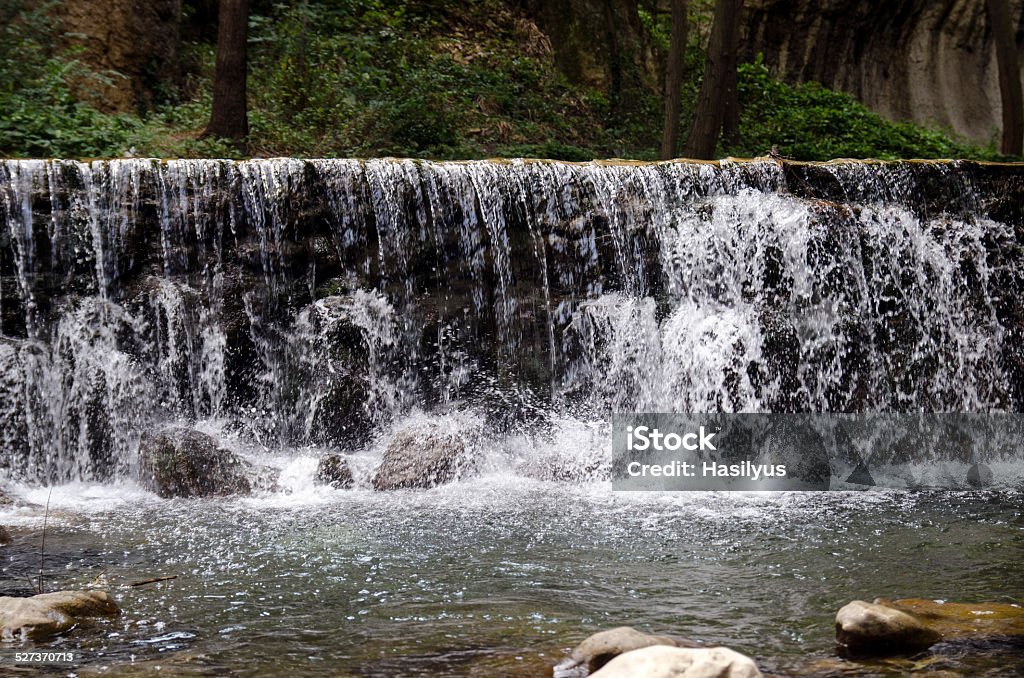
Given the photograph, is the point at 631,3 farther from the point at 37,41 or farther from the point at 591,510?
the point at 591,510

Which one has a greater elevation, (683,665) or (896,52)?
(896,52)

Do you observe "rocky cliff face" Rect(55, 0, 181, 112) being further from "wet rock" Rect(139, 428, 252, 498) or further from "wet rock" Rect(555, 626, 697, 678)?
"wet rock" Rect(555, 626, 697, 678)

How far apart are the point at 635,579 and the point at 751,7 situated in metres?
19.5

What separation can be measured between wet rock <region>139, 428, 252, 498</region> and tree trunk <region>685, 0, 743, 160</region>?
8107 mm

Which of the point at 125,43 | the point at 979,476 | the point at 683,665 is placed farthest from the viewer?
the point at 125,43

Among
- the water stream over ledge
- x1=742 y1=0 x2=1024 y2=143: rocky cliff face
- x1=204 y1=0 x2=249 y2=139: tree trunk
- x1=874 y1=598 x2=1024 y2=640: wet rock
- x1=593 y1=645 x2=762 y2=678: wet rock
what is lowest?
x1=874 y1=598 x2=1024 y2=640: wet rock

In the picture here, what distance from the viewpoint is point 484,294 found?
9875mm

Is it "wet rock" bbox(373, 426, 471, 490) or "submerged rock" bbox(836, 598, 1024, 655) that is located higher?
"wet rock" bbox(373, 426, 471, 490)

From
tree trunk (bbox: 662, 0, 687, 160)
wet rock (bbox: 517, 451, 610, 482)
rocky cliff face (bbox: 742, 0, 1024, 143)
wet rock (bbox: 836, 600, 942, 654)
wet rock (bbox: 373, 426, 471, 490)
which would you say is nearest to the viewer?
wet rock (bbox: 836, 600, 942, 654)

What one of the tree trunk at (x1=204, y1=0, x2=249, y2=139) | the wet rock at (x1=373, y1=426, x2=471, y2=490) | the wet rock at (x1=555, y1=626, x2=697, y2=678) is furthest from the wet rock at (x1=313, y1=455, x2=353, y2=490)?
the tree trunk at (x1=204, y1=0, x2=249, y2=139)

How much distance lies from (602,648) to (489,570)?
1706 millimetres

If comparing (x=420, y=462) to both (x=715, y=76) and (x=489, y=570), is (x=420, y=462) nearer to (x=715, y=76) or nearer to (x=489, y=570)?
(x=489, y=570)

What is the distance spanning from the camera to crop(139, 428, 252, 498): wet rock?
790 centimetres
